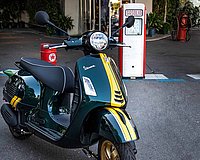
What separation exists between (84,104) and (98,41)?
55cm

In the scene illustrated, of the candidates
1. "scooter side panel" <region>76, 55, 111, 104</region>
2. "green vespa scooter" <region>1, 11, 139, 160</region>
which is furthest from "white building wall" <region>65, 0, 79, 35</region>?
"scooter side panel" <region>76, 55, 111, 104</region>

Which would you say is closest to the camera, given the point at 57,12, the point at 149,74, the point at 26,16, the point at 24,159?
the point at 24,159

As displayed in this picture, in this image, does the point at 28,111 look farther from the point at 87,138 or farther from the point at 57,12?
the point at 57,12

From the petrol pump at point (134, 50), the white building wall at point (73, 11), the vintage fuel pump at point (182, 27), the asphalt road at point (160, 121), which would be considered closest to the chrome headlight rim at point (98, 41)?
the asphalt road at point (160, 121)

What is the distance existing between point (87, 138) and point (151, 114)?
220 centimetres

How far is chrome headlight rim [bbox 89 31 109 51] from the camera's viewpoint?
3.24m

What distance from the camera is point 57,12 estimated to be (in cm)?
1761

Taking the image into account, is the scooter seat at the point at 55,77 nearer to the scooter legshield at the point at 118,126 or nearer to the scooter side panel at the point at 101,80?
the scooter side panel at the point at 101,80

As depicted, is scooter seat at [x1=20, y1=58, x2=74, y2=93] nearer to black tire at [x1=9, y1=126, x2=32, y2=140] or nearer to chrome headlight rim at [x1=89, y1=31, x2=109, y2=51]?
chrome headlight rim at [x1=89, y1=31, x2=109, y2=51]

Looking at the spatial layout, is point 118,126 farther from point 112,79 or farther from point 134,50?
point 134,50

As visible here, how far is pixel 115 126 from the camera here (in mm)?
3043

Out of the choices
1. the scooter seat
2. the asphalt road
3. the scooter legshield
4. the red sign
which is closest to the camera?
the scooter legshield

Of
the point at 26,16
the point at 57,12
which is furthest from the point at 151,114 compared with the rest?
the point at 26,16

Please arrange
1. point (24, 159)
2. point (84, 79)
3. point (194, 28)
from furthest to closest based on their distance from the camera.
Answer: point (194, 28)
point (24, 159)
point (84, 79)
